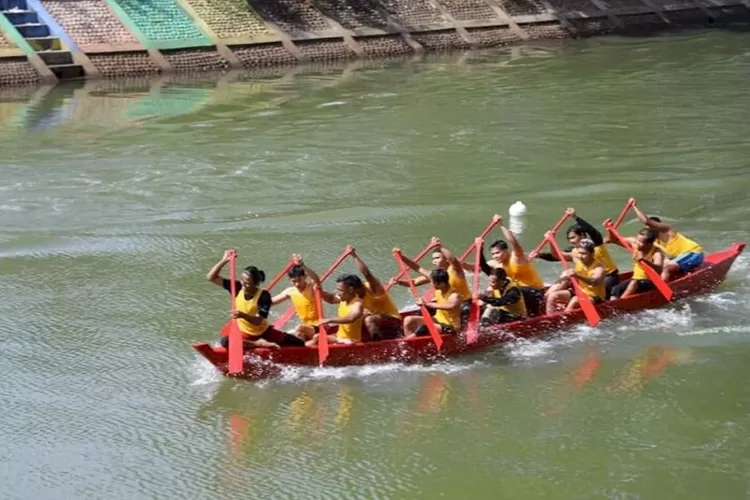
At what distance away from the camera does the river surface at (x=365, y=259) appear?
350 inches

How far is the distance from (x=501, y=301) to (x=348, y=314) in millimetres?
1624

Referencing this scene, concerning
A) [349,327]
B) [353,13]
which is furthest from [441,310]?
[353,13]

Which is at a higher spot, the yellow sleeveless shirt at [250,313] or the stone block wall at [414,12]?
the stone block wall at [414,12]

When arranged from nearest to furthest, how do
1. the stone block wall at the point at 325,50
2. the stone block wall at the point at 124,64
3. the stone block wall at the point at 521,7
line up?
the stone block wall at the point at 124,64, the stone block wall at the point at 325,50, the stone block wall at the point at 521,7

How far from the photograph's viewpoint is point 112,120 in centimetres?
2030

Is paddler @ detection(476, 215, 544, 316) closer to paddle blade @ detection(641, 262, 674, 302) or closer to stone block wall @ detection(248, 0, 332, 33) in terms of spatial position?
paddle blade @ detection(641, 262, 674, 302)

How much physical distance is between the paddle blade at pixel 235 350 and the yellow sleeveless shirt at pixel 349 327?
102 centimetres

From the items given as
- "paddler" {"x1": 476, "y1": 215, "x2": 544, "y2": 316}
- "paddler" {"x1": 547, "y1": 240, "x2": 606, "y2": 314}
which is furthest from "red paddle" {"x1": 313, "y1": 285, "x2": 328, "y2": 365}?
"paddler" {"x1": 547, "y1": 240, "x2": 606, "y2": 314}

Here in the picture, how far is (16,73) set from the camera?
76.5ft

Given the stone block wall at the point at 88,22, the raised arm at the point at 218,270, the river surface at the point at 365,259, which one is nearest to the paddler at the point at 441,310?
the river surface at the point at 365,259

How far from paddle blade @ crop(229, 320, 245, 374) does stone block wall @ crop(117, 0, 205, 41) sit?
17.0m

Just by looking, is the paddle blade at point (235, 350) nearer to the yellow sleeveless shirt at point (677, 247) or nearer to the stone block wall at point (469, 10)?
the yellow sleeveless shirt at point (677, 247)

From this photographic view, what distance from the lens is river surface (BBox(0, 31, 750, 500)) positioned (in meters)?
8.89

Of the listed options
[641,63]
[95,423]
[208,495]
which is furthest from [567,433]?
[641,63]
